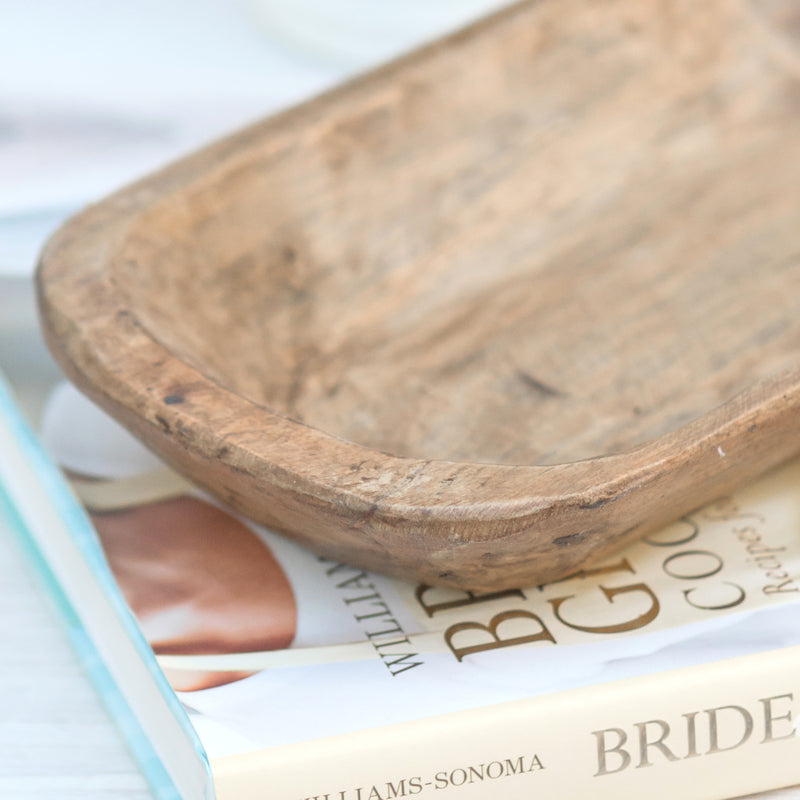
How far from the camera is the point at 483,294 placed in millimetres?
692

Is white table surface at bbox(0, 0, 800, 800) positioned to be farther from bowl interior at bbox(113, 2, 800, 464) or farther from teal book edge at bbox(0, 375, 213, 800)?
bowl interior at bbox(113, 2, 800, 464)

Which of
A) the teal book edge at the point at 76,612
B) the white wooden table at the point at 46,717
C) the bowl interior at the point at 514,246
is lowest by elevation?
the white wooden table at the point at 46,717

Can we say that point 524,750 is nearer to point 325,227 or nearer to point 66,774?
point 66,774

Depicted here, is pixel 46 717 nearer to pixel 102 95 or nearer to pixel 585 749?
pixel 585 749

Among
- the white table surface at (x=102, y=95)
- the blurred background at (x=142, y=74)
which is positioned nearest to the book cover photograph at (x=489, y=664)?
the white table surface at (x=102, y=95)

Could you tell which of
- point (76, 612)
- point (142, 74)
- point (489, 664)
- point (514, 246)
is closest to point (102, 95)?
point (142, 74)

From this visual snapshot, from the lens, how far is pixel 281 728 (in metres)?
0.41

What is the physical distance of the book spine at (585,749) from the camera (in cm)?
40

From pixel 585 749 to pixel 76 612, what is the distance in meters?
0.23

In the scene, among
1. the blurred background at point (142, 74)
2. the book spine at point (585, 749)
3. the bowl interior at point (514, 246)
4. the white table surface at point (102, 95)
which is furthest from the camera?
the blurred background at point (142, 74)

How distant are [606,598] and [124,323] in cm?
23

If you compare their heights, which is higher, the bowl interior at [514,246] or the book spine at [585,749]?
the bowl interior at [514,246]

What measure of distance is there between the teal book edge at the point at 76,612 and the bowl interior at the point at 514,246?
10 centimetres

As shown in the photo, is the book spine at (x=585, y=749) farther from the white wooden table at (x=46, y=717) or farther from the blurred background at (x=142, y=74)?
the blurred background at (x=142, y=74)
